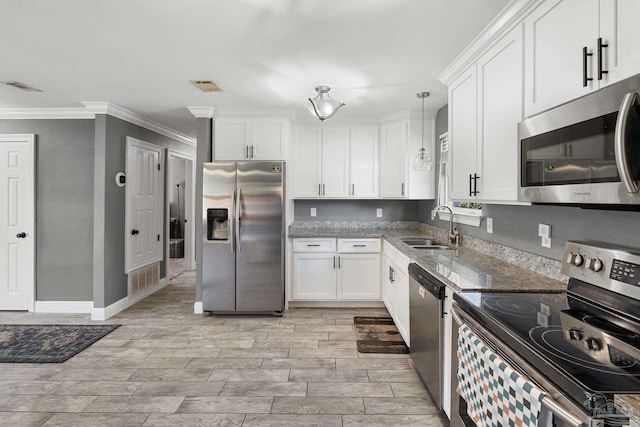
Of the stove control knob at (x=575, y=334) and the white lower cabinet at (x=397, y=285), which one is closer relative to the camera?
the stove control knob at (x=575, y=334)

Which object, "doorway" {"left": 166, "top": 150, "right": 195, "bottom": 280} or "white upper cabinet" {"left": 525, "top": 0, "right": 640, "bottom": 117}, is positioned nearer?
"white upper cabinet" {"left": 525, "top": 0, "right": 640, "bottom": 117}

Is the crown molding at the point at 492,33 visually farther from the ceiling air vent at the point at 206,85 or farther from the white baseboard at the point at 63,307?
the white baseboard at the point at 63,307

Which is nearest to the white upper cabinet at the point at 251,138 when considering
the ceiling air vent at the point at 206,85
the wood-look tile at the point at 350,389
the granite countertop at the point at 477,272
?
the ceiling air vent at the point at 206,85

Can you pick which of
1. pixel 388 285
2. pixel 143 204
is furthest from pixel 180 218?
pixel 388 285

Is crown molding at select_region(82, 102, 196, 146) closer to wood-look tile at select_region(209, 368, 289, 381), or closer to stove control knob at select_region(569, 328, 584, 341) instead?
wood-look tile at select_region(209, 368, 289, 381)

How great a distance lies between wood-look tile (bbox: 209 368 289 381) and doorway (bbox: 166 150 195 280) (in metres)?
3.16

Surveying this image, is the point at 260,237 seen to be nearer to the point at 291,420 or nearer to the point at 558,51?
the point at 291,420

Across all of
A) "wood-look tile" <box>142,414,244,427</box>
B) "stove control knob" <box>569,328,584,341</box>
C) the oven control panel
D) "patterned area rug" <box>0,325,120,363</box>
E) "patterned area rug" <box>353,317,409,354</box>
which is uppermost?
the oven control panel

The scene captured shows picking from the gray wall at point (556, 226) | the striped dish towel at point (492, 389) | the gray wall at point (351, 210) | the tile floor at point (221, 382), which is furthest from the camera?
the gray wall at point (351, 210)

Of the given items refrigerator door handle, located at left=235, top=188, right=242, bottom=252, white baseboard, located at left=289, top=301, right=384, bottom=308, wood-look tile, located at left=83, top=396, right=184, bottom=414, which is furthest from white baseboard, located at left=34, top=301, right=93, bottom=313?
white baseboard, located at left=289, top=301, right=384, bottom=308

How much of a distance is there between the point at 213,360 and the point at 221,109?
8.74 ft

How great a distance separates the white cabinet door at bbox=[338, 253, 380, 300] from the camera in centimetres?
409

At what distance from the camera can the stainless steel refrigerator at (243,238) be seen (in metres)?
3.78

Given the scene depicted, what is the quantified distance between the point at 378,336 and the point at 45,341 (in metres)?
3.11
